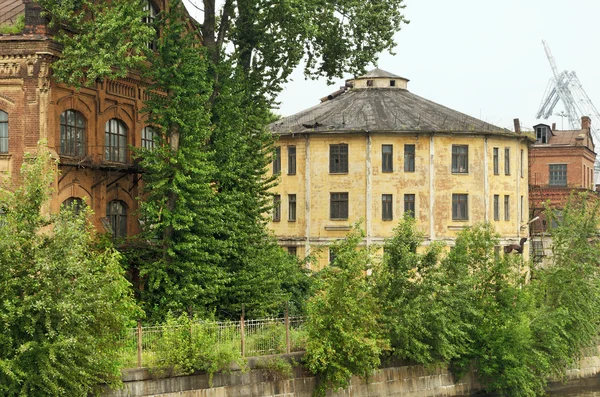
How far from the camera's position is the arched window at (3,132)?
38.0m

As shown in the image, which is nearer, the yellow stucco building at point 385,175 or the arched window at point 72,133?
the arched window at point 72,133

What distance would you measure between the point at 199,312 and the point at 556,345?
48.3ft

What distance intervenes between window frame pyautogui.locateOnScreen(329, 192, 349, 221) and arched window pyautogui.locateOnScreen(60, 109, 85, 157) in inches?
833

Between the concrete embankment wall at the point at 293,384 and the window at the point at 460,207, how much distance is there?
57.9 feet

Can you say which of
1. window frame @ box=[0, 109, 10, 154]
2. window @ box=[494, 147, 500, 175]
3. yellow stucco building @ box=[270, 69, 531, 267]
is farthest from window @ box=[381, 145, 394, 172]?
window frame @ box=[0, 109, 10, 154]

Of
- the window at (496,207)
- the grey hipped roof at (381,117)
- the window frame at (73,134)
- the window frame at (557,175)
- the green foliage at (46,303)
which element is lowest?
the green foliage at (46,303)

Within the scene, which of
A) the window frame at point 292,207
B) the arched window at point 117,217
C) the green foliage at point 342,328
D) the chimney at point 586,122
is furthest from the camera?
the chimney at point 586,122

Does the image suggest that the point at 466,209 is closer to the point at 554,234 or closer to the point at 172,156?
the point at 554,234

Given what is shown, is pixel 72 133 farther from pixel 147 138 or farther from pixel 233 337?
pixel 233 337

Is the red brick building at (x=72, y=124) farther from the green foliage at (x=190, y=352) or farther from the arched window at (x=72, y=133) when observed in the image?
the green foliage at (x=190, y=352)

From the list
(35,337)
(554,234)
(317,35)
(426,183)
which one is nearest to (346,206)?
(426,183)

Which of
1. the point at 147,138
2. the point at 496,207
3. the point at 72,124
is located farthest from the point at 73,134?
the point at 496,207

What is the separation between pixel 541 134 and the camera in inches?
3472

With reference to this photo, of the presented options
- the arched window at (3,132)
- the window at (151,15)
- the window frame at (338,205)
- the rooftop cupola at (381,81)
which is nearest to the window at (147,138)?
the window at (151,15)
